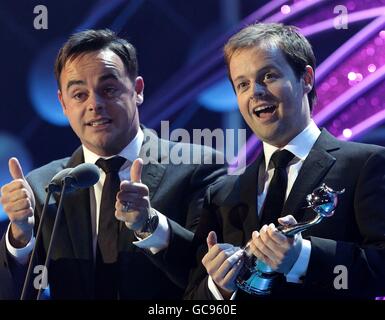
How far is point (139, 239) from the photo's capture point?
2.66m

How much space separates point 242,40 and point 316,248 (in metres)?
0.72

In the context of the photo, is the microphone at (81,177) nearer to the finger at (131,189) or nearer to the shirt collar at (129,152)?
the finger at (131,189)

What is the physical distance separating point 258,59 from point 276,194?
1.40ft

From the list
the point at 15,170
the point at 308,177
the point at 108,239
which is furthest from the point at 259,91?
the point at 15,170

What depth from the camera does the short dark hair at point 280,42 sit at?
2627 mm

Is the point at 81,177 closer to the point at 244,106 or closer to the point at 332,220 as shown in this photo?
the point at 244,106

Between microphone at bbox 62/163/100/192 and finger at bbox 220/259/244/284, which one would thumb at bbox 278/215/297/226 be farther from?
microphone at bbox 62/163/100/192

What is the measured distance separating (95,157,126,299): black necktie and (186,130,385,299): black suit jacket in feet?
0.90

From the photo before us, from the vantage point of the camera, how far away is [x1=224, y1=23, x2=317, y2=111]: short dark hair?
2.63 m

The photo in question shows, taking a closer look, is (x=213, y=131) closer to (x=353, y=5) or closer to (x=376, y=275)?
(x=353, y=5)

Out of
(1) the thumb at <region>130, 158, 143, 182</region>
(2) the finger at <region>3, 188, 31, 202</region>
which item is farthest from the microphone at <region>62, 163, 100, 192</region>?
(2) the finger at <region>3, 188, 31, 202</region>

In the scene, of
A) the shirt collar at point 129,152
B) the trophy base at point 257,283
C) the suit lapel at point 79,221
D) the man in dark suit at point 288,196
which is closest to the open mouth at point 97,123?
the shirt collar at point 129,152
